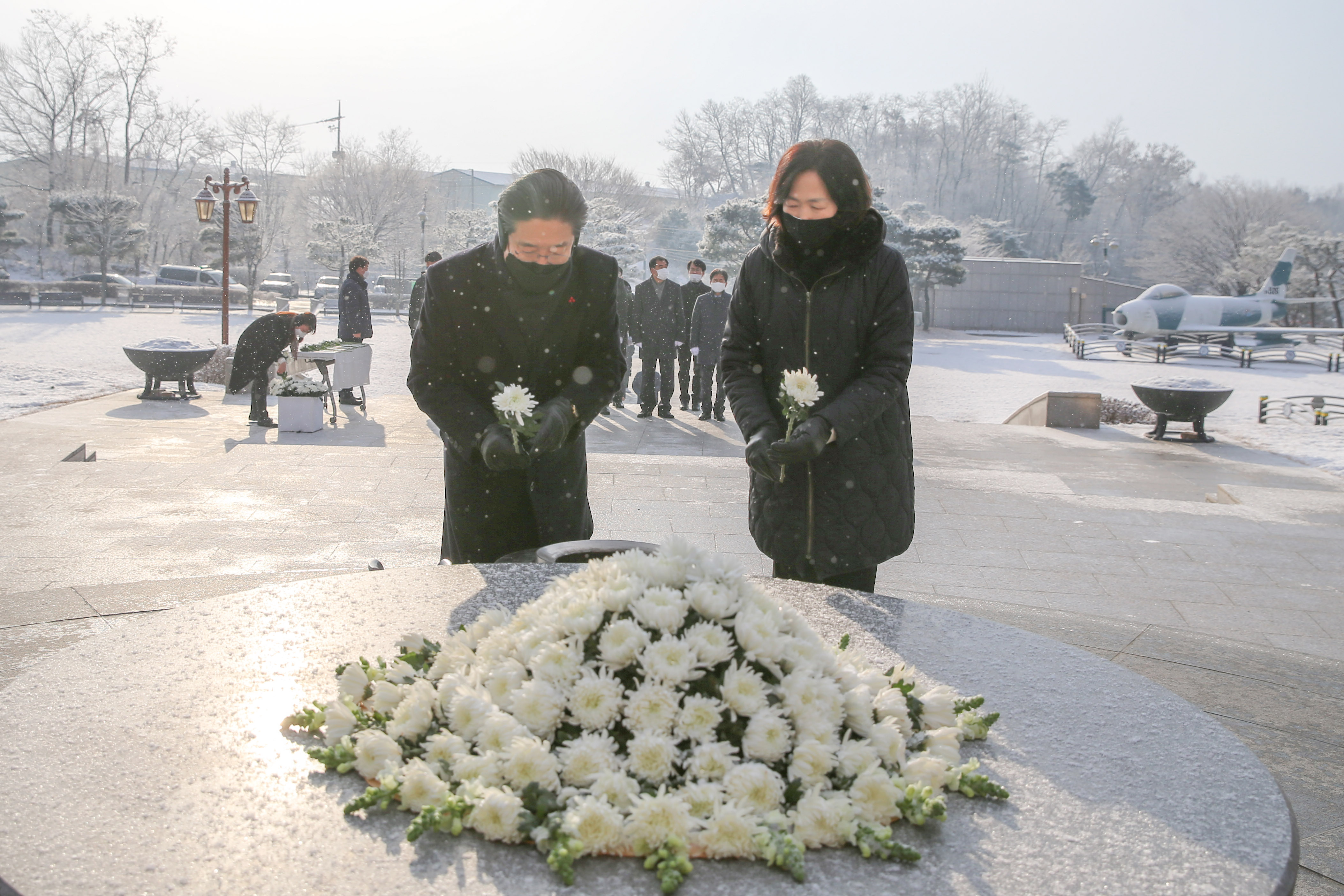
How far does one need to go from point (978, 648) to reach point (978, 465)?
21.3 ft

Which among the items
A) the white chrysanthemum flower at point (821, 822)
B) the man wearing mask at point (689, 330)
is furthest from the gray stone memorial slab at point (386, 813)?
the man wearing mask at point (689, 330)

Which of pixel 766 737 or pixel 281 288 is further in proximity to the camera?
pixel 281 288

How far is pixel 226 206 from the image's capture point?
59.1 feet

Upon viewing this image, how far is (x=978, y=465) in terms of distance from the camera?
8.20 m

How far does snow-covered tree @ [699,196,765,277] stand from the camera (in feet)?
104

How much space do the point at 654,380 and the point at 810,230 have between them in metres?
8.27

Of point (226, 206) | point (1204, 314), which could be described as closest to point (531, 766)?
point (226, 206)

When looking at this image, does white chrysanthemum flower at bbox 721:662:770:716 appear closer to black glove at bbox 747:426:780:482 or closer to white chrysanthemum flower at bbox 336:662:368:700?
white chrysanthemum flower at bbox 336:662:368:700

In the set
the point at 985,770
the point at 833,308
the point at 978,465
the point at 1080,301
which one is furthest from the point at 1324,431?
the point at 1080,301

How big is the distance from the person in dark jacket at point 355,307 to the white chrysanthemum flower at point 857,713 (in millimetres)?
11033

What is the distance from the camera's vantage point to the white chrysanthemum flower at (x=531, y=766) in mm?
1239

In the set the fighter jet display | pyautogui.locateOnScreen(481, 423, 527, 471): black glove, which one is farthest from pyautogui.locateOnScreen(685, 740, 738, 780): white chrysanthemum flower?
the fighter jet display

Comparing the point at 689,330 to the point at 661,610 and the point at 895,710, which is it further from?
the point at 661,610

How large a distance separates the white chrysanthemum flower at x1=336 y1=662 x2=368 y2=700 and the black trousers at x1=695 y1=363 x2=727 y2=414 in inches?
336
